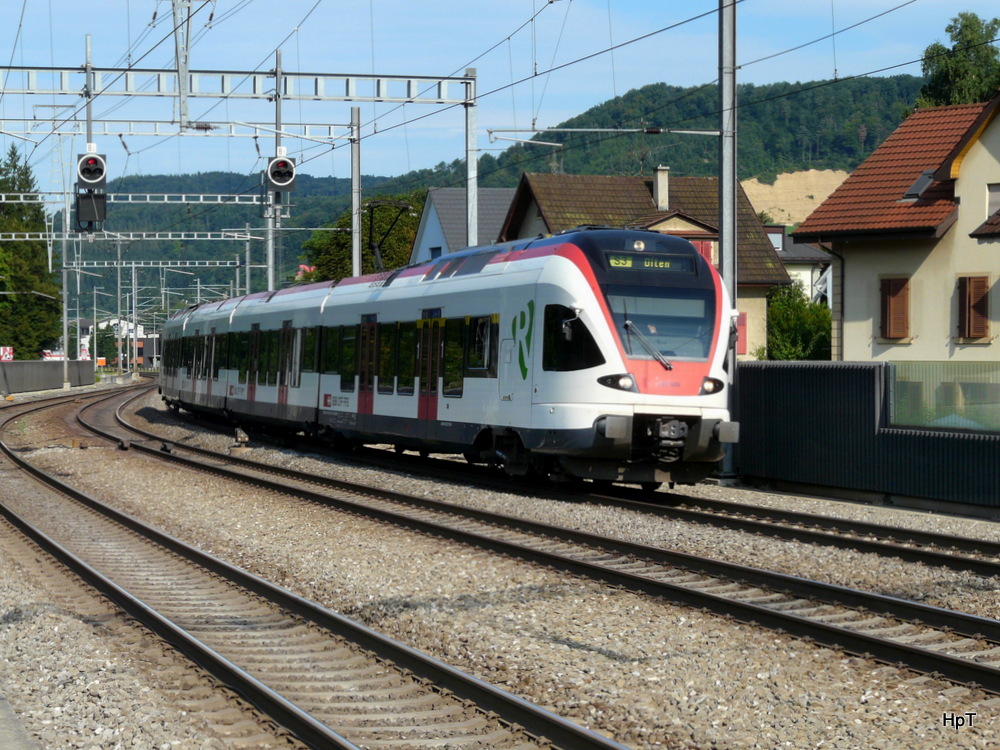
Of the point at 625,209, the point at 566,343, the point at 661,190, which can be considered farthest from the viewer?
the point at 661,190

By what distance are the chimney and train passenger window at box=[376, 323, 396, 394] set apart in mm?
32019

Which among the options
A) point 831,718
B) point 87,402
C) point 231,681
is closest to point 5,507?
point 231,681

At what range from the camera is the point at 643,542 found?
42.0 ft

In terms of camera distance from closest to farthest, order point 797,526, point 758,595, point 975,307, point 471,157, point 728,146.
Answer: point 758,595 < point 797,526 < point 728,146 < point 471,157 < point 975,307

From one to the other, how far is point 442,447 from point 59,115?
18.9 metres

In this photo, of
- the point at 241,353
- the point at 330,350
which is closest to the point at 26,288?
the point at 241,353

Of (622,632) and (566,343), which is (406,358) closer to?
(566,343)

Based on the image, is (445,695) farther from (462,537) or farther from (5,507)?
(5,507)

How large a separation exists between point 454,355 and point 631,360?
13.0 ft

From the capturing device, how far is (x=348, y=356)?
76.0ft

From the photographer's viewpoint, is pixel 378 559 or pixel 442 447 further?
pixel 442 447

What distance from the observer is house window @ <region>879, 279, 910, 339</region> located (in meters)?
30.8

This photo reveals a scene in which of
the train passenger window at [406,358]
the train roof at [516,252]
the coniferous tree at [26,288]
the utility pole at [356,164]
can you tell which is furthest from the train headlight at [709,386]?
the coniferous tree at [26,288]

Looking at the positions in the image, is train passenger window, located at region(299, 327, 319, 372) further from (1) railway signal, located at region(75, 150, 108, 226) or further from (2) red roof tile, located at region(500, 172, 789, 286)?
(2) red roof tile, located at region(500, 172, 789, 286)
